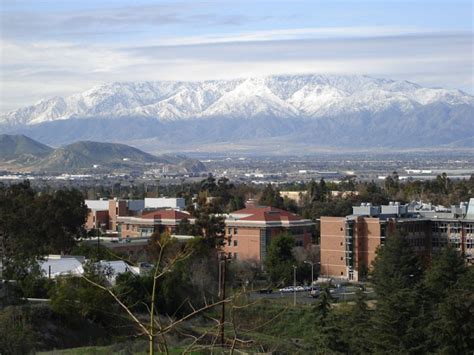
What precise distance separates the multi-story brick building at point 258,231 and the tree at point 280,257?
17.8ft

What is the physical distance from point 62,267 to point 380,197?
130ft

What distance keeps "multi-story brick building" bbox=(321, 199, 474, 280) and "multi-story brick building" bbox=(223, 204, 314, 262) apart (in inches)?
161

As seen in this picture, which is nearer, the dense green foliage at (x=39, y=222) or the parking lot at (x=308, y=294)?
the parking lot at (x=308, y=294)

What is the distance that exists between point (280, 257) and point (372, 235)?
5.83m

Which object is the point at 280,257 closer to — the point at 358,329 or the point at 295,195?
the point at 358,329

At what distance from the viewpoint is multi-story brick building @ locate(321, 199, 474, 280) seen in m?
61.1

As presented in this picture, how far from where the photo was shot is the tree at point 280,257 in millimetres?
56375

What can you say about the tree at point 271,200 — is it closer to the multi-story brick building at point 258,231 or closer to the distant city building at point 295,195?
the distant city building at point 295,195

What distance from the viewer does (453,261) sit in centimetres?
4397

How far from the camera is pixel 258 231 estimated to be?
65.9m

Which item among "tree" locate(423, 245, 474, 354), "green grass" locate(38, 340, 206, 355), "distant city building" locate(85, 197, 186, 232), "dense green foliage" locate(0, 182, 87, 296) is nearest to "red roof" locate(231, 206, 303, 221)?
"dense green foliage" locate(0, 182, 87, 296)

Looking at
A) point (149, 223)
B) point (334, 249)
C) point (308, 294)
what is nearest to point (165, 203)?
point (149, 223)

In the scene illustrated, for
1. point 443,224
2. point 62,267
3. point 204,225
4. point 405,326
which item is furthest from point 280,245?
point 405,326

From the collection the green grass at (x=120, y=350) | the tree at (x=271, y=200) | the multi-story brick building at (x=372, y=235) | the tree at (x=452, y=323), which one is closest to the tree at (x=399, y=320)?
the tree at (x=452, y=323)
